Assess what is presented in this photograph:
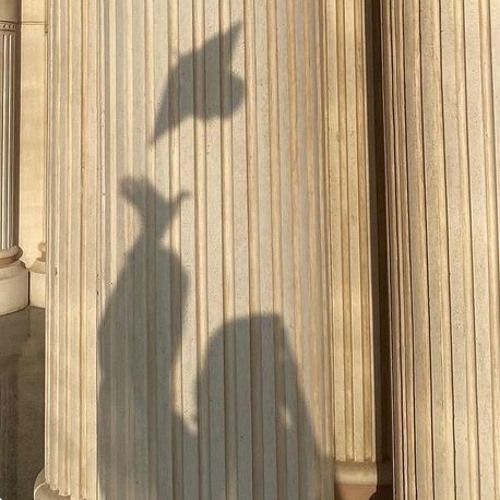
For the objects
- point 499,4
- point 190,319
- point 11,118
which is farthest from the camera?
point 11,118

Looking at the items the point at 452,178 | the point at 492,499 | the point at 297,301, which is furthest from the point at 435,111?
the point at 492,499

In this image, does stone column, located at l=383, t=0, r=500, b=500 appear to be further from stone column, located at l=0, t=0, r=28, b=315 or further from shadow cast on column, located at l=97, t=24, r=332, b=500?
stone column, located at l=0, t=0, r=28, b=315

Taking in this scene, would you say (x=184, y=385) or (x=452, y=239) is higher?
(x=452, y=239)

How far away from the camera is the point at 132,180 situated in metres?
3.45

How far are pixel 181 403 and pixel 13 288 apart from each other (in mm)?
11141

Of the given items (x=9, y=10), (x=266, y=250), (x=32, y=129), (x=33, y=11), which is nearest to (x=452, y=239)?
(x=266, y=250)

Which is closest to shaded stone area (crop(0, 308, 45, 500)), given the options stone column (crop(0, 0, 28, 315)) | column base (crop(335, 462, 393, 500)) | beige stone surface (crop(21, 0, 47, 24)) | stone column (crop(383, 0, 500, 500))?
stone column (crop(0, 0, 28, 315))

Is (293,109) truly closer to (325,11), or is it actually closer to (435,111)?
(435,111)

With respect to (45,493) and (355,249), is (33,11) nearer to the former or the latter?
(355,249)

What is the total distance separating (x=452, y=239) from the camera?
3.16m

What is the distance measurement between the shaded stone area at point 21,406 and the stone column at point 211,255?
130 inches

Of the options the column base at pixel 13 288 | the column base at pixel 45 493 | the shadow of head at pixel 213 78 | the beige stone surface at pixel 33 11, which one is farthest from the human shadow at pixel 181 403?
the beige stone surface at pixel 33 11

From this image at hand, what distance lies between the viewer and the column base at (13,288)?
13352 mm

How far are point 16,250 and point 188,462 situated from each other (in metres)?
11.7
